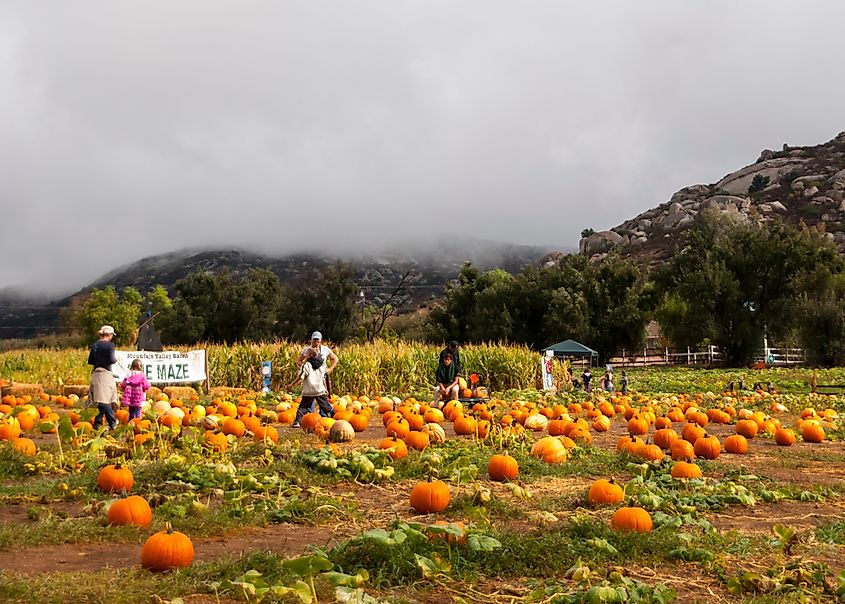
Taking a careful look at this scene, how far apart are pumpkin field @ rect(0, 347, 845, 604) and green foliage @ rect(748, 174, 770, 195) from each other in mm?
146397

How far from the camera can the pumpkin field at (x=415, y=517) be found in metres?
3.92

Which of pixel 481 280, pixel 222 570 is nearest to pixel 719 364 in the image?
pixel 481 280

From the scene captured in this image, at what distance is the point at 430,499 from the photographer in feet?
18.9

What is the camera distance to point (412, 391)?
77.9 ft

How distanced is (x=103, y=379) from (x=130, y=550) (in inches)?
276

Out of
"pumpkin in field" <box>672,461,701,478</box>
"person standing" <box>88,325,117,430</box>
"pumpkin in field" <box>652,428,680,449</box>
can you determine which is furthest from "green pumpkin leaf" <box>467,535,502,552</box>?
"person standing" <box>88,325,117,430</box>

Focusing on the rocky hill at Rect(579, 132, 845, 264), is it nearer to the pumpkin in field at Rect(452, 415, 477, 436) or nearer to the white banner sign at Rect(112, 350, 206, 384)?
the white banner sign at Rect(112, 350, 206, 384)

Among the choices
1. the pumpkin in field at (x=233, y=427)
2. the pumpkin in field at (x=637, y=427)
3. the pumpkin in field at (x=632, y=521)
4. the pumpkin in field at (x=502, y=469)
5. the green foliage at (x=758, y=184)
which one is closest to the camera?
the pumpkin in field at (x=632, y=521)

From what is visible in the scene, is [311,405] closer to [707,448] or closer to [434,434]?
[434,434]

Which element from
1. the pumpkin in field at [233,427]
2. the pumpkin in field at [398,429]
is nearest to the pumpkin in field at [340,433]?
the pumpkin in field at [398,429]

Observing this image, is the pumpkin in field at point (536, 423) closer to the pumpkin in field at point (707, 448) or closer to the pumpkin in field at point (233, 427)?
the pumpkin in field at point (707, 448)

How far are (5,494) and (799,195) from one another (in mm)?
137403

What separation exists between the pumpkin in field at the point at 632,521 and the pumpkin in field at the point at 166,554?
2753 mm

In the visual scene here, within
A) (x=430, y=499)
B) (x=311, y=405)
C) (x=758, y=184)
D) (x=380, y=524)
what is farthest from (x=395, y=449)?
(x=758, y=184)
